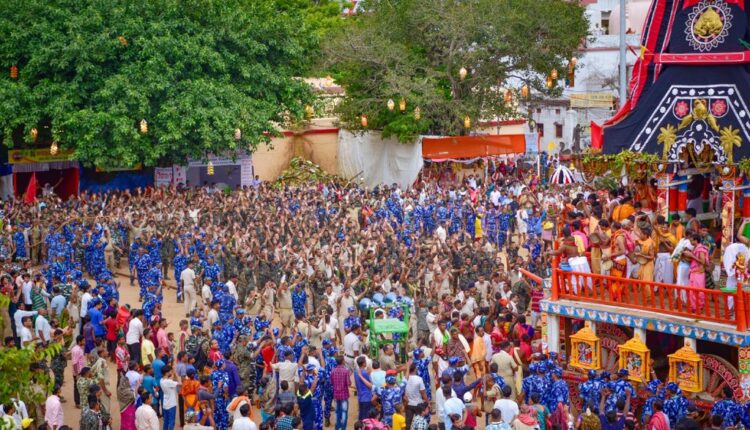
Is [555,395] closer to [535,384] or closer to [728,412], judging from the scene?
[535,384]

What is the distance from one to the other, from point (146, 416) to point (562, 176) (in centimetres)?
1851

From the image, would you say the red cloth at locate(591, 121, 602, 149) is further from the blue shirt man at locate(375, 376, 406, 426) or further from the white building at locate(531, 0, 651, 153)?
the white building at locate(531, 0, 651, 153)

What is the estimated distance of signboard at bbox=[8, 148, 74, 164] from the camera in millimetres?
35688

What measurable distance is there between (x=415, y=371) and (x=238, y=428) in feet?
11.0

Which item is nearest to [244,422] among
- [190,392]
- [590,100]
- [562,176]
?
[190,392]

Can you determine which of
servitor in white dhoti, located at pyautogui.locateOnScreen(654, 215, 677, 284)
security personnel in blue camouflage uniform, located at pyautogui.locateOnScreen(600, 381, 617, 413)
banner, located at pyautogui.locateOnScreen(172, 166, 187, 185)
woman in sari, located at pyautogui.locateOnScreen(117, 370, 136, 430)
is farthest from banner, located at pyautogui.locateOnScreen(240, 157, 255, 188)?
security personnel in blue camouflage uniform, located at pyautogui.locateOnScreen(600, 381, 617, 413)

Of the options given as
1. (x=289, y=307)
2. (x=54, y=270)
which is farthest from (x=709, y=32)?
(x=54, y=270)

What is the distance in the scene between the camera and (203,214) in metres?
28.9

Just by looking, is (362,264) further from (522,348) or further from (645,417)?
(645,417)

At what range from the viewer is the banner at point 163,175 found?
37.8 m

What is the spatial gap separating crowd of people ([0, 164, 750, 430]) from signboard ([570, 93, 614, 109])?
20727 millimetres

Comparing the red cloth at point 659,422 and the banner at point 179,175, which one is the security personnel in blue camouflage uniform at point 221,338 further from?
the banner at point 179,175

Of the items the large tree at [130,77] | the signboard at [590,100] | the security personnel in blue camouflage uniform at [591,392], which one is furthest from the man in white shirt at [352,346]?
the signboard at [590,100]

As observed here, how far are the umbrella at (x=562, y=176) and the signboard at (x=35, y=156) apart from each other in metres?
15.8
